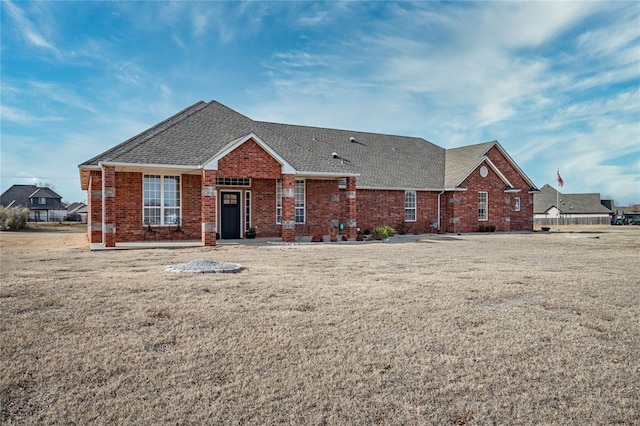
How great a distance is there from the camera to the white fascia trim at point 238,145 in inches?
699

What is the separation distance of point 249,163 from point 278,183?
3.34 m

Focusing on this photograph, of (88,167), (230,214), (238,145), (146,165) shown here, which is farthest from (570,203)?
(88,167)

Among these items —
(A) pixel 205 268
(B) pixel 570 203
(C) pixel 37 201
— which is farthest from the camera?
(C) pixel 37 201

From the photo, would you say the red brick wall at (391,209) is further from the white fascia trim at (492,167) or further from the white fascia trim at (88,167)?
the white fascia trim at (88,167)

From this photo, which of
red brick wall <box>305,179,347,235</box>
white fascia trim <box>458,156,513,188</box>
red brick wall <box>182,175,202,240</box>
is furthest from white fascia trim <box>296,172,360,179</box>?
white fascia trim <box>458,156,513,188</box>

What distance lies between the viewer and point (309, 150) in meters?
22.8

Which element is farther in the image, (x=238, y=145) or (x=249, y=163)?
(x=249, y=163)

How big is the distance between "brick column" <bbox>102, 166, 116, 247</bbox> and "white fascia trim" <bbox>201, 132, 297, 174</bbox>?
352cm

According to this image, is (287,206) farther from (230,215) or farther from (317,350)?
(317,350)

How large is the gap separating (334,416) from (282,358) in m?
1.23

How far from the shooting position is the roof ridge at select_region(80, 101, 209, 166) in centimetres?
1748

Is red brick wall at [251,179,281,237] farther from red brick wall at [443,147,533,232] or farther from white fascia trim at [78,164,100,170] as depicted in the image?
red brick wall at [443,147,533,232]

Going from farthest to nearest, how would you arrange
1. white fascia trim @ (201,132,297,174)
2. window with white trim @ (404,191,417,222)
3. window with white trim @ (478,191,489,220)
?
window with white trim @ (478,191,489,220) < window with white trim @ (404,191,417,222) < white fascia trim @ (201,132,297,174)

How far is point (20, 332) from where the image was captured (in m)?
5.39
